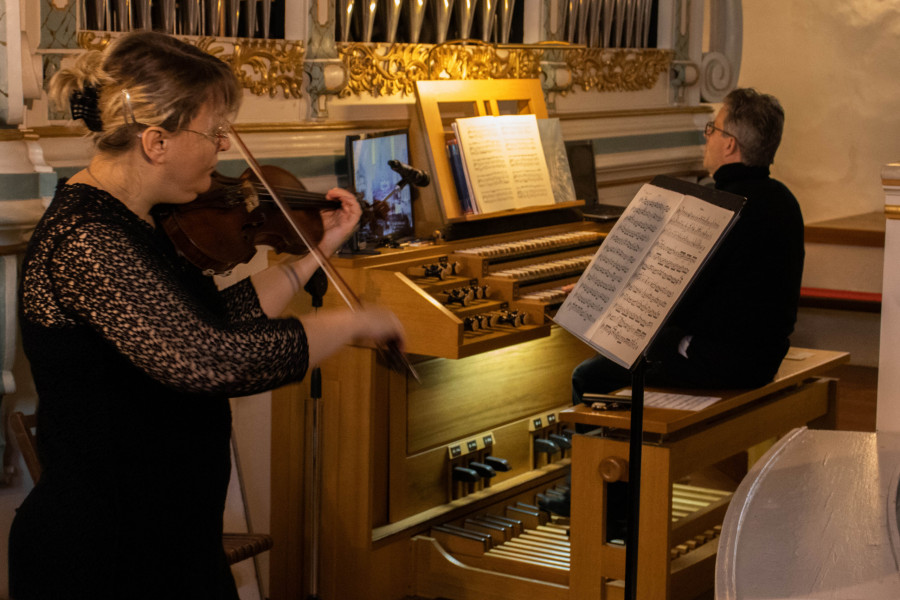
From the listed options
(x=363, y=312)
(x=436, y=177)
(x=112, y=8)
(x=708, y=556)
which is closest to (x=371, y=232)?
(x=436, y=177)

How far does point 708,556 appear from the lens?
11.9 feet

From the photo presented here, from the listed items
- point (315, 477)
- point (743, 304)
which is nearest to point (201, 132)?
point (315, 477)

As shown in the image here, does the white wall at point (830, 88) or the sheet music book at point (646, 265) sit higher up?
the white wall at point (830, 88)

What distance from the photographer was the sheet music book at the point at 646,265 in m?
2.55

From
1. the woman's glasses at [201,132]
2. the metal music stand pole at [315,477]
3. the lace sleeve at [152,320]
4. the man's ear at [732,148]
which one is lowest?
the metal music stand pole at [315,477]

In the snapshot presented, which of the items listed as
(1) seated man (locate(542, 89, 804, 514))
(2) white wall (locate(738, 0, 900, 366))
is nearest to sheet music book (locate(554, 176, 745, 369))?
(1) seated man (locate(542, 89, 804, 514))

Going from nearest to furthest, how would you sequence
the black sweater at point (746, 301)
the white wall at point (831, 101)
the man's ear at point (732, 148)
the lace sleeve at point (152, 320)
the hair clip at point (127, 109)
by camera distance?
the lace sleeve at point (152, 320), the hair clip at point (127, 109), the black sweater at point (746, 301), the man's ear at point (732, 148), the white wall at point (831, 101)

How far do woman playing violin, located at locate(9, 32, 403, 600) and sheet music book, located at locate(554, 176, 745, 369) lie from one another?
873 millimetres

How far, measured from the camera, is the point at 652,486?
10.9 ft

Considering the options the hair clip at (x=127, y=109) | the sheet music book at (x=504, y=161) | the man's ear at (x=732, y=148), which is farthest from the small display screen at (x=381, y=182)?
the hair clip at (x=127, y=109)

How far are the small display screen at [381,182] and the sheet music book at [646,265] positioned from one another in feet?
3.82

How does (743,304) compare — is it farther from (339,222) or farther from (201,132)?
(201,132)

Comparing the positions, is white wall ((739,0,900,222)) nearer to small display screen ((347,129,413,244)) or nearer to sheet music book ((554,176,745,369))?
small display screen ((347,129,413,244))

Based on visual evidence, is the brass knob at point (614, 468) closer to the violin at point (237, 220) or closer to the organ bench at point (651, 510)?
the organ bench at point (651, 510)
